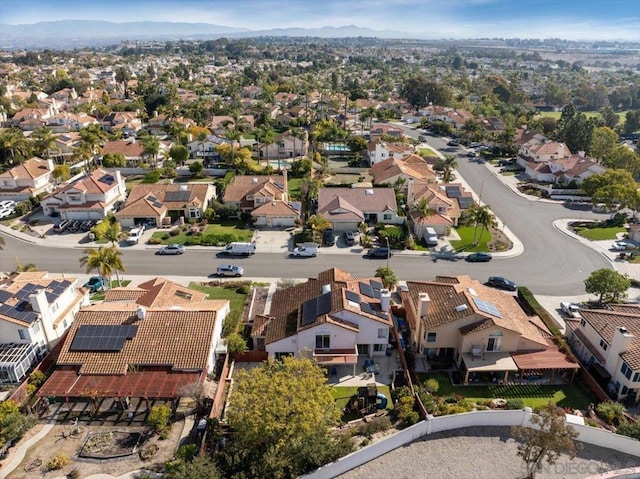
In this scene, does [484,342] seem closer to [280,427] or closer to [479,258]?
[280,427]

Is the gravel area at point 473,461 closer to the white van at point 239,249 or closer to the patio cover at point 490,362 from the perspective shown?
the patio cover at point 490,362

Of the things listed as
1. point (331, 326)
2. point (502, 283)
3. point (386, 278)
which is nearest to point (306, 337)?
point (331, 326)

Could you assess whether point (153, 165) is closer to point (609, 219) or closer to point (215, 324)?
point (215, 324)

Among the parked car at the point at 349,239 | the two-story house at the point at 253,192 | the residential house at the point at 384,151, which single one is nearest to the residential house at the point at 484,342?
the parked car at the point at 349,239

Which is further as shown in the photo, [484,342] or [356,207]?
[356,207]

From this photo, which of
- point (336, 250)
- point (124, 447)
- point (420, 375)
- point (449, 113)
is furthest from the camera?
point (449, 113)

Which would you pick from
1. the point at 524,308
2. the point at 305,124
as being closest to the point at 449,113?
the point at 305,124
